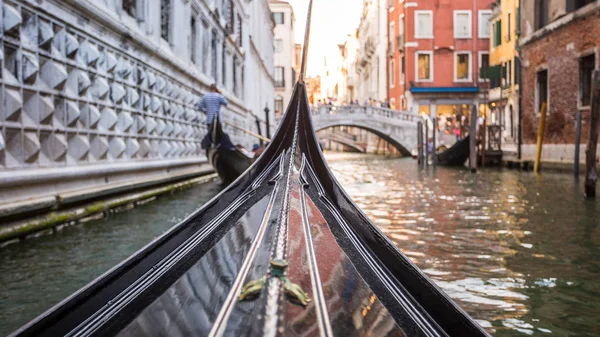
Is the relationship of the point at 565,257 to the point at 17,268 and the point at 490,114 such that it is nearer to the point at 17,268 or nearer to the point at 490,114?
the point at 17,268

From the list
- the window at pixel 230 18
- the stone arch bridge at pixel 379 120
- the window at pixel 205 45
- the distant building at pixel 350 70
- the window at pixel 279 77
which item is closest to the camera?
the window at pixel 205 45

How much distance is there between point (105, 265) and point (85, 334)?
165cm

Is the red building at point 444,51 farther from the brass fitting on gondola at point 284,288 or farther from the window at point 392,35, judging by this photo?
the brass fitting on gondola at point 284,288

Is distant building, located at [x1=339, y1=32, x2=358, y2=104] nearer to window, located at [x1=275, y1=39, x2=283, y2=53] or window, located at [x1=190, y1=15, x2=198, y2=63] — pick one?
window, located at [x1=275, y1=39, x2=283, y2=53]

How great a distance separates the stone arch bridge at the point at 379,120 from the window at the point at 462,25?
3.85 m

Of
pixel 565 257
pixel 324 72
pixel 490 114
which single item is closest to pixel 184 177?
pixel 565 257

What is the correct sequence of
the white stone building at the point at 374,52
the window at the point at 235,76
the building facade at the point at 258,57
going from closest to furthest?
1. the window at the point at 235,76
2. the building facade at the point at 258,57
3. the white stone building at the point at 374,52

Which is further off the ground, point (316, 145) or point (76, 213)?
point (316, 145)

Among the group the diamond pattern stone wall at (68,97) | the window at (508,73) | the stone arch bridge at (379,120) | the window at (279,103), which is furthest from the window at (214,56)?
the window at (279,103)

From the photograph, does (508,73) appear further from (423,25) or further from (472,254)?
(472,254)

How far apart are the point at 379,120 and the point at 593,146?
1321 centimetres

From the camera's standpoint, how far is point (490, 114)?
61.3 feet

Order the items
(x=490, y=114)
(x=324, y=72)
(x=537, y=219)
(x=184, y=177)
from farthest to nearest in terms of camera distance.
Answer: (x=324, y=72), (x=490, y=114), (x=184, y=177), (x=537, y=219)

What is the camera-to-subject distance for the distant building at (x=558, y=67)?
7949 millimetres
